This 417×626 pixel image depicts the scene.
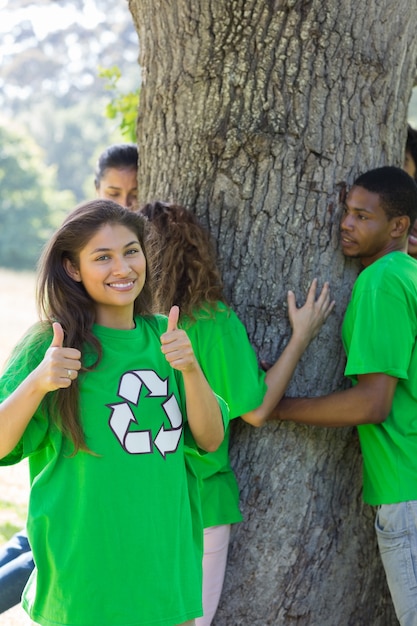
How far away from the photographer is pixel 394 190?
325 centimetres

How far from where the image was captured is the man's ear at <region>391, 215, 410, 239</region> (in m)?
3.27

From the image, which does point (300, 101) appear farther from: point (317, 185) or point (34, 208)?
point (34, 208)

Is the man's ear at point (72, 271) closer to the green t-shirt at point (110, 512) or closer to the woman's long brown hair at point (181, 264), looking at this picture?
the green t-shirt at point (110, 512)

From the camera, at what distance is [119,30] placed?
6644 cm

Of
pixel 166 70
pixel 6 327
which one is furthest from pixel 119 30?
pixel 166 70

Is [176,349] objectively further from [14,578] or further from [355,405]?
[14,578]

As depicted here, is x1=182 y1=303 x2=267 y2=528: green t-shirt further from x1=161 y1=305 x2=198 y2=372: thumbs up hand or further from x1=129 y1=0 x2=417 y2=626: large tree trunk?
x1=161 y1=305 x2=198 y2=372: thumbs up hand

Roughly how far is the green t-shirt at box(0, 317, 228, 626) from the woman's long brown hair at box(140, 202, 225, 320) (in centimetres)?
64

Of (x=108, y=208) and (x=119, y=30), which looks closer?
(x=108, y=208)

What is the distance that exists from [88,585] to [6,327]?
1476 cm

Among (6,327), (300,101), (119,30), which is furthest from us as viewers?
(119,30)

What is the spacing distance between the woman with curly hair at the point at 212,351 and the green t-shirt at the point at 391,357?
31cm

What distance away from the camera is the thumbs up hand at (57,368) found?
2275mm

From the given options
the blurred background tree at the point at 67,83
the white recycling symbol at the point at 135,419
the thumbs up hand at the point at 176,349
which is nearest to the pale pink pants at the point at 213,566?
the white recycling symbol at the point at 135,419
